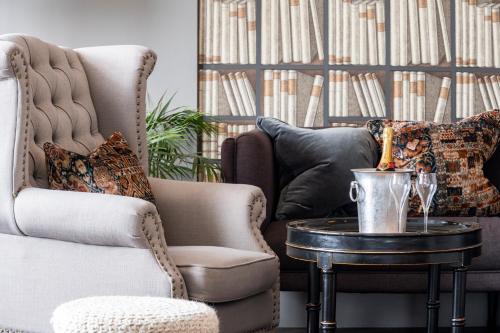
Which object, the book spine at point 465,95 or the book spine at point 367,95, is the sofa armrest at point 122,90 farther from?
the book spine at point 465,95

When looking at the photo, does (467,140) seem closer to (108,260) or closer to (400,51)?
(400,51)

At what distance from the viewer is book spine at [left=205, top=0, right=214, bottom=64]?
179 inches

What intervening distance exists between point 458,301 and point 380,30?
2261mm

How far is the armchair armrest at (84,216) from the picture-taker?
254 cm

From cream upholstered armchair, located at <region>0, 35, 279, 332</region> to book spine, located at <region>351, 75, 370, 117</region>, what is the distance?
5.20 ft

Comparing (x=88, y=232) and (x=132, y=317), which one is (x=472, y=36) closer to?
(x=88, y=232)

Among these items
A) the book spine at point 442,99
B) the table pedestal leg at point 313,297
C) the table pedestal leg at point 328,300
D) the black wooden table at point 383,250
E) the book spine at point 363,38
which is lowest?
the table pedestal leg at point 313,297

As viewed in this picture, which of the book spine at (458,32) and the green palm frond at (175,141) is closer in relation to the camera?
the green palm frond at (175,141)

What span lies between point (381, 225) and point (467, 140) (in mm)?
1515

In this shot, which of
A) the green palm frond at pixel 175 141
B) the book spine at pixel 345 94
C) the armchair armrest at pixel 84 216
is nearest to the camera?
the armchair armrest at pixel 84 216

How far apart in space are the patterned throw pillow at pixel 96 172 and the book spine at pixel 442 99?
2075 millimetres

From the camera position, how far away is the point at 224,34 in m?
4.55

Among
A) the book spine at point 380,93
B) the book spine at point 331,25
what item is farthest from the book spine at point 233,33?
the book spine at point 380,93

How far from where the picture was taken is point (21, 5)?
4.51 meters
